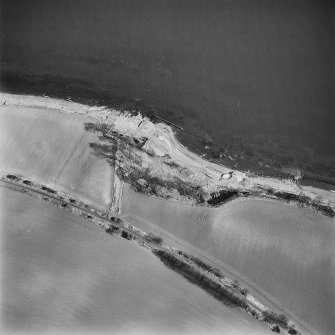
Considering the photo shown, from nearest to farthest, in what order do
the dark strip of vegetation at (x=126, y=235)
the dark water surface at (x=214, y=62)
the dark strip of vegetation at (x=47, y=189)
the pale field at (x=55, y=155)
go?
the dark strip of vegetation at (x=126, y=235) < the dark strip of vegetation at (x=47, y=189) < the pale field at (x=55, y=155) < the dark water surface at (x=214, y=62)

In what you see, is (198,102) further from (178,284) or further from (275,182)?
(178,284)

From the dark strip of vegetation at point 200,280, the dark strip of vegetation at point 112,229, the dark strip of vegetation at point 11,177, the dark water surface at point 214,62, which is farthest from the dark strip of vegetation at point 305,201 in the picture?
the dark strip of vegetation at point 11,177

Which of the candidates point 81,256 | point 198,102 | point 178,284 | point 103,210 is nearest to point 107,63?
point 198,102

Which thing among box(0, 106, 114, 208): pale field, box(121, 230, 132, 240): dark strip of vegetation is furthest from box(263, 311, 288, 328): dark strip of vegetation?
box(0, 106, 114, 208): pale field

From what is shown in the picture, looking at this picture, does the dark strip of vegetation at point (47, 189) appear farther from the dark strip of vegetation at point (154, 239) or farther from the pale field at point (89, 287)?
the dark strip of vegetation at point (154, 239)

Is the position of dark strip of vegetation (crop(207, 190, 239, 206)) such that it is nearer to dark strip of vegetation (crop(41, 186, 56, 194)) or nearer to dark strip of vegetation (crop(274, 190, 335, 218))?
dark strip of vegetation (crop(274, 190, 335, 218))

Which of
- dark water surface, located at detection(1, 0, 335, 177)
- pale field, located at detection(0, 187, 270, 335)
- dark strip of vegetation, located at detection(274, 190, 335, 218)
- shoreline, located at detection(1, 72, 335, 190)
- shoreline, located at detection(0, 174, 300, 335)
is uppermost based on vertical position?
dark water surface, located at detection(1, 0, 335, 177)

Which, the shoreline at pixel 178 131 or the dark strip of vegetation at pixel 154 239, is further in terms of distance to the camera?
the shoreline at pixel 178 131
